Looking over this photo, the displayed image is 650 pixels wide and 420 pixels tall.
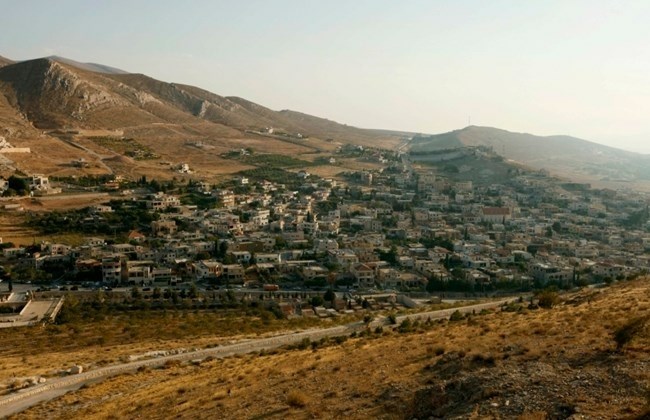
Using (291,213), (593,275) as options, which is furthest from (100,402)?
(291,213)

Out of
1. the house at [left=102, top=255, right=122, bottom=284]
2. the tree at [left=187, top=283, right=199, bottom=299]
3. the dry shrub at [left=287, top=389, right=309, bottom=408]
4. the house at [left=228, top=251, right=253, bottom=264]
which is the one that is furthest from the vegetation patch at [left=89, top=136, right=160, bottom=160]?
the dry shrub at [left=287, top=389, right=309, bottom=408]

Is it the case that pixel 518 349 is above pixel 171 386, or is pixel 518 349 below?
above

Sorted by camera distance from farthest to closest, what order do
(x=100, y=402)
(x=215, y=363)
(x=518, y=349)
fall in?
(x=215, y=363)
(x=100, y=402)
(x=518, y=349)

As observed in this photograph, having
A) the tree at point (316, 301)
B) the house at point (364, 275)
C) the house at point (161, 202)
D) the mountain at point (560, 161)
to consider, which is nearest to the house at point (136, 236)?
the house at point (161, 202)

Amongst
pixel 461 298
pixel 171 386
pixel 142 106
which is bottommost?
pixel 461 298

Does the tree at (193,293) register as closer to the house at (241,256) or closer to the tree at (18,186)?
the house at (241,256)

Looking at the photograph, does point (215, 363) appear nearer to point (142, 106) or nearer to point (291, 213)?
point (291, 213)
